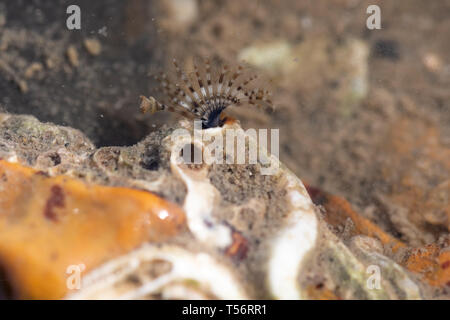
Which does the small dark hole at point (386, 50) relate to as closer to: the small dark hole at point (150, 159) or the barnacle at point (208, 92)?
the barnacle at point (208, 92)

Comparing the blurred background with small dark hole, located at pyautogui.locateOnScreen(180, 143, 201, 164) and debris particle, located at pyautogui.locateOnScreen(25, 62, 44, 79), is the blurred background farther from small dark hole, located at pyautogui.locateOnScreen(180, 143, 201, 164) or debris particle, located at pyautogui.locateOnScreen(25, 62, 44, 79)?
small dark hole, located at pyautogui.locateOnScreen(180, 143, 201, 164)

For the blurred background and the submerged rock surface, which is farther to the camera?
the blurred background

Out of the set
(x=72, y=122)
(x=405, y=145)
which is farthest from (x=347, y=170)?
(x=72, y=122)

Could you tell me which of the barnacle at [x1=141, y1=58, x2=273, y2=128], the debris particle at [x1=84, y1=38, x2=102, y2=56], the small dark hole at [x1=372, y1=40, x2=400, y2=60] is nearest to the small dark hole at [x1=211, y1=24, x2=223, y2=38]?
the debris particle at [x1=84, y1=38, x2=102, y2=56]

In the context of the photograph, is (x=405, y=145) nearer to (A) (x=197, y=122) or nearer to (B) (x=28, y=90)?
(A) (x=197, y=122)

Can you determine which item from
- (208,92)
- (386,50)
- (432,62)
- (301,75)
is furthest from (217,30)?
(432,62)

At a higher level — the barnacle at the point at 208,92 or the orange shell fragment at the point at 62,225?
the barnacle at the point at 208,92

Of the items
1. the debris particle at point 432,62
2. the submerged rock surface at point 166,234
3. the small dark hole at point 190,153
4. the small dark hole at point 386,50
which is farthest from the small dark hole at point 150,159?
the debris particle at point 432,62
